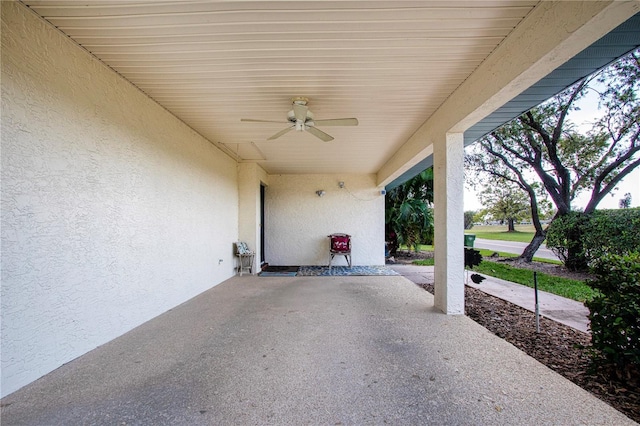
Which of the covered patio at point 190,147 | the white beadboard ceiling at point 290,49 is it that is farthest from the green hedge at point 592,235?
the white beadboard ceiling at point 290,49

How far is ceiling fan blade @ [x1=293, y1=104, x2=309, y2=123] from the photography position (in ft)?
9.95

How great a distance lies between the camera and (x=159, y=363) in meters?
2.22

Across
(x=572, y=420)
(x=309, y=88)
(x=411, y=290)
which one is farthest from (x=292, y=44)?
(x=411, y=290)

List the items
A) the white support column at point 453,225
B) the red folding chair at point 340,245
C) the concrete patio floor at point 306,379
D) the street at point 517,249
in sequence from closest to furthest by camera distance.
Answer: the concrete patio floor at point 306,379 < the white support column at point 453,225 < the red folding chair at point 340,245 < the street at point 517,249

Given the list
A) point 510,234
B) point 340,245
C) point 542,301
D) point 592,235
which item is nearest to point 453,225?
point 542,301

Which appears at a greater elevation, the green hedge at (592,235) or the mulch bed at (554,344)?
the green hedge at (592,235)

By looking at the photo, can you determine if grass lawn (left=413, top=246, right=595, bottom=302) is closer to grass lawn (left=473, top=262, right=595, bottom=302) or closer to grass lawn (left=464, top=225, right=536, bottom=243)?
grass lawn (left=473, top=262, right=595, bottom=302)

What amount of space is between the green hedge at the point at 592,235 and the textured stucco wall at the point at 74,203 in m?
7.97

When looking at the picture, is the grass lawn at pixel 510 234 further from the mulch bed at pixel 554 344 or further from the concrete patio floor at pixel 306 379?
the concrete patio floor at pixel 306 379

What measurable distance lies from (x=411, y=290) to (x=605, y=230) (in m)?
4.75

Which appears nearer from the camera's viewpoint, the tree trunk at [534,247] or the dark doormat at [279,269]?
the dark doormat at [279,269]

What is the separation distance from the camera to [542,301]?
3852mm

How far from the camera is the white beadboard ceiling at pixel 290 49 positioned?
1921 mm

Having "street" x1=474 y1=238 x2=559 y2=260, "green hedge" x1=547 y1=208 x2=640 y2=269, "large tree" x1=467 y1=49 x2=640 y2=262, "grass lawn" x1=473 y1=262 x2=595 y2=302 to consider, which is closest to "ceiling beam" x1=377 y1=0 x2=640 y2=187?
"grass lawn" x1=473 y1=262 x2=595 y2=302
